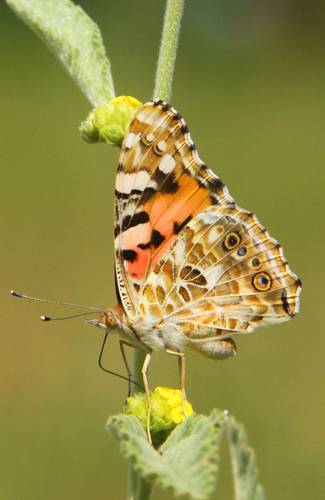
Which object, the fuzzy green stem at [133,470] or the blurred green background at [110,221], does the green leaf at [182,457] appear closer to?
the fuzzy green stem at [133,470]

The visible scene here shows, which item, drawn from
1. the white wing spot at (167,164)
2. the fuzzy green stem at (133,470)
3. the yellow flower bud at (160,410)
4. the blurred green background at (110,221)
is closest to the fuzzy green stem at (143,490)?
the fuzzy green stem at (133,470)

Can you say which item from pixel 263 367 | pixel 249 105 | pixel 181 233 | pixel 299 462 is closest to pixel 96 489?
pixel 299 462

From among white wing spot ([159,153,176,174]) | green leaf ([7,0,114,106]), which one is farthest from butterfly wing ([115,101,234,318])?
green leaf ([7,0,114,106])

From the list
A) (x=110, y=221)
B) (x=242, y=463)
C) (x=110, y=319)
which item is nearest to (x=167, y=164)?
(x=110, y=319)

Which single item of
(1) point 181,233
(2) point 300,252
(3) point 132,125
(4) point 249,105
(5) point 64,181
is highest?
(4) point 249,105

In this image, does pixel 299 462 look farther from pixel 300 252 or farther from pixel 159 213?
pixel 159 213

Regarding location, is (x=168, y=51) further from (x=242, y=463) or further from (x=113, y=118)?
(x=242, y=463)

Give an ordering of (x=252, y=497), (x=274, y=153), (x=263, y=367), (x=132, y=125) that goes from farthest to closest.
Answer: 1. (x=274, y=153)
2. (x=263, y=367)
3. (x=132, y=125)
4. (x=252, y=497)

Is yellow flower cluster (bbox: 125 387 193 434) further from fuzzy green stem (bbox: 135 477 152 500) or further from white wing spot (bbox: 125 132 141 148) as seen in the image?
white wing spot (bbox: 125 132 141 148)
